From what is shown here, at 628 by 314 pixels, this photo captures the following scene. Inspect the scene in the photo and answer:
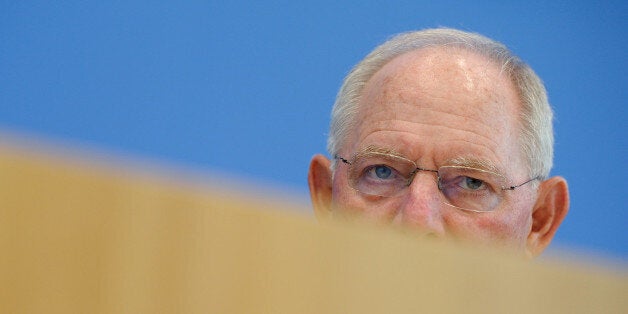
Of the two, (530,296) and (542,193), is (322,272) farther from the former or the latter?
(542,193)

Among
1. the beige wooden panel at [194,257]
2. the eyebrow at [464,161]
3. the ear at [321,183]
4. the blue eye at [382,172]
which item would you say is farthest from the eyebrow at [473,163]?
the beige wooden panel at [194,257]

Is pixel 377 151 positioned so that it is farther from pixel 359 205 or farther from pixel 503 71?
pixel 503 71

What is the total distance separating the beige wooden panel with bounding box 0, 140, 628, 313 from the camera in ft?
1.19

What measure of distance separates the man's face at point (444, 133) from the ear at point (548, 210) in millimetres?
36

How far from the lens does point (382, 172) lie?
1594 millimetres

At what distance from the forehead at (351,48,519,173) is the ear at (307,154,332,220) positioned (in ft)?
0.46

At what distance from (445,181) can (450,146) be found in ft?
0.24

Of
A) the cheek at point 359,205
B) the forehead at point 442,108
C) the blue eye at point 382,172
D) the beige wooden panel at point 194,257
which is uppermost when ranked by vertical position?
the forehead at point 442,108

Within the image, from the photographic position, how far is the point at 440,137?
5.19ft

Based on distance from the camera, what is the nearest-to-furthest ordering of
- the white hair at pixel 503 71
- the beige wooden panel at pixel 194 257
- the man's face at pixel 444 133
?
the beige wooden panel at pixel 194 257 → the man's face at pixel 444 133 → the white hair at pixel 503 71

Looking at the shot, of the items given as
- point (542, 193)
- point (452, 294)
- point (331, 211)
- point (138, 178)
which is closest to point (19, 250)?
point (138, 178)

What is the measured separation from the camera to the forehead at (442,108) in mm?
1578

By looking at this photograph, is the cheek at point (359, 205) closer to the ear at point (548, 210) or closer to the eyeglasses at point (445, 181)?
the eyeglasses at point (445, 181)

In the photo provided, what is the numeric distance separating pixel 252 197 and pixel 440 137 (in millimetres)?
1212
